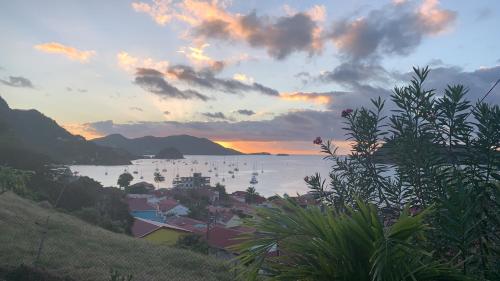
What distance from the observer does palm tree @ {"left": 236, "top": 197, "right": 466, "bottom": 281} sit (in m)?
2.29

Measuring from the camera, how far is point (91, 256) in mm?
10734

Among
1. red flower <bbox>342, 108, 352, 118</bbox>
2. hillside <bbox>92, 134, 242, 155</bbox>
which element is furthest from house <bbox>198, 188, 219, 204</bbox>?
hillside <bbox>92, 134, 242, 155</bbox>

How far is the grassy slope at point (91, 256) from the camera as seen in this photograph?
923 cm

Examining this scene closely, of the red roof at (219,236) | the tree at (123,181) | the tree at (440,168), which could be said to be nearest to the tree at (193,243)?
the red roof at (219,236)

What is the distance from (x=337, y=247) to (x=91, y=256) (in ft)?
31.7

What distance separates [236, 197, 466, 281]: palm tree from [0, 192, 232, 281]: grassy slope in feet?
22.9

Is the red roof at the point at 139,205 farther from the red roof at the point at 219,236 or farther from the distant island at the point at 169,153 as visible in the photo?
the distant island at the point at 169,153

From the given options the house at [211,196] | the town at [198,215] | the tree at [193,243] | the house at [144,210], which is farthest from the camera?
the house at [211,196]

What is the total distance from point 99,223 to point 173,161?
154493 mm

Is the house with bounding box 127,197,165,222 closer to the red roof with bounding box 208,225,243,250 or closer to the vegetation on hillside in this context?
the red roof with bounding box 208,225,243,250

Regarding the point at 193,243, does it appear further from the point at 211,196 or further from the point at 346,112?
the point at 211,196

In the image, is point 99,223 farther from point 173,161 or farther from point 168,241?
point 173,161

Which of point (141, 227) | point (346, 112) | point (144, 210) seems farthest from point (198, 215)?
point (346, 112)

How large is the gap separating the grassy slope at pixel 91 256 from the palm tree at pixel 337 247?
22.9ft
